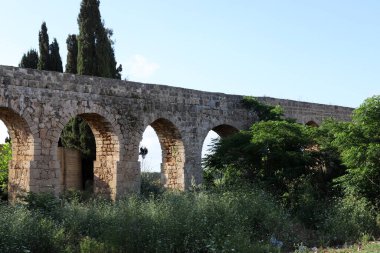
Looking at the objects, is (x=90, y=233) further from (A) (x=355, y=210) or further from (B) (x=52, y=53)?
(B) (x=52, y=53)

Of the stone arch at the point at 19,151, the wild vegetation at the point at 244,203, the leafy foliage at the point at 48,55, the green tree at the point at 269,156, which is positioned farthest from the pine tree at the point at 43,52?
the green tree at the point at 269,156

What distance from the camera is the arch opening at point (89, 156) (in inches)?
573

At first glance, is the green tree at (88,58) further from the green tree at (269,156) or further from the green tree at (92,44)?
the green tree at (269,156)

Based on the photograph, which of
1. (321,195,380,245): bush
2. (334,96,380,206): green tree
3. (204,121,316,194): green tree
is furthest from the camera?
(204,121,316,194): green tree

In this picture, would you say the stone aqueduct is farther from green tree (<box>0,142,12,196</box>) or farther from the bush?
the bush

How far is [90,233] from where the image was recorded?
348 inches

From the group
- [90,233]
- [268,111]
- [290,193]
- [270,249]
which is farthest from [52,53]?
[270,249]

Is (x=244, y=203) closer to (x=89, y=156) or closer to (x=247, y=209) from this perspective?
(x=247, y=209)

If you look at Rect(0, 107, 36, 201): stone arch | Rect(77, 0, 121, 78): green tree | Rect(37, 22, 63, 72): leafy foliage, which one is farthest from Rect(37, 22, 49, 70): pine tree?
Rect(0, 107, 36, 201): stone arch

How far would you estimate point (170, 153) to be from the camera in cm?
1662

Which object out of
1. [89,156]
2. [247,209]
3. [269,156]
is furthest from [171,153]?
[247,209]

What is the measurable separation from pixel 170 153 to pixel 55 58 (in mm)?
6802

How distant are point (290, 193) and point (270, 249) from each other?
469cm

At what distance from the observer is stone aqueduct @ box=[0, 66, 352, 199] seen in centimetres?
1277
